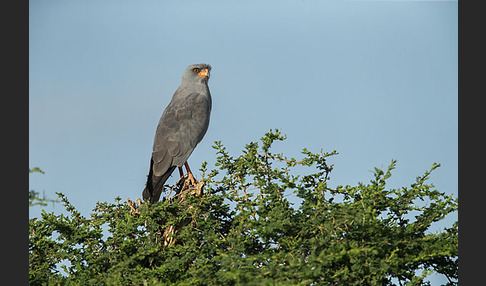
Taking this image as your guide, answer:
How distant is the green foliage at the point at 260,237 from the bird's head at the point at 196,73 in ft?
10.4

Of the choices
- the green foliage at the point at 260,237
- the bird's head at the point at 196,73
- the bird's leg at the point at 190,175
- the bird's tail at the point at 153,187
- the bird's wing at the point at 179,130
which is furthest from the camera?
the bird's head at the point at 196,73

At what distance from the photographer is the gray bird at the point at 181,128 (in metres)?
7.18

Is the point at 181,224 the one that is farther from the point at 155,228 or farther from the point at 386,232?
the point at 386,232

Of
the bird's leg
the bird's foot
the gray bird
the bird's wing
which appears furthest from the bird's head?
the bird's foot

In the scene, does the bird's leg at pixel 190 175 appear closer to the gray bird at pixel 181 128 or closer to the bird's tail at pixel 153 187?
the gray bird at pixel 181 128

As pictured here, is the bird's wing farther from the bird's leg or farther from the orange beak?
the orange beak

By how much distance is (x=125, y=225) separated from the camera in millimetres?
5441

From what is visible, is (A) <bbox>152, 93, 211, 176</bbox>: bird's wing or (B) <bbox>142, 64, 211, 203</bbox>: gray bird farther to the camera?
(A) <bbox>152, 93, 211, 176</bbox>: bird's wing

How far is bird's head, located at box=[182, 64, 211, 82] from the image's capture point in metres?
8.95

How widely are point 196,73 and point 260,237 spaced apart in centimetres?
478

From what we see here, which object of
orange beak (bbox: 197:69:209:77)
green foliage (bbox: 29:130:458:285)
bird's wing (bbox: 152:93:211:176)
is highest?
orange beak (bbox: 197:69:209:77)

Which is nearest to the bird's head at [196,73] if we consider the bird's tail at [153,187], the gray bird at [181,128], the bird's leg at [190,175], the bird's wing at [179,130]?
the gray bird at [181,128]

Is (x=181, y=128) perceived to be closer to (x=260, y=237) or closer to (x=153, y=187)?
(x=153, y=187)

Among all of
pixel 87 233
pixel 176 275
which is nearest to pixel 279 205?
pixel 176 275
